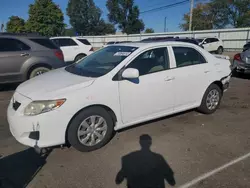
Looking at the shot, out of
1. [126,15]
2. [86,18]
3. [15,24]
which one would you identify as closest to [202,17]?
[126,15]

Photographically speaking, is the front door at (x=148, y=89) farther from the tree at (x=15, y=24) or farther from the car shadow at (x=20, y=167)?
the tree at (x=15, y=24)

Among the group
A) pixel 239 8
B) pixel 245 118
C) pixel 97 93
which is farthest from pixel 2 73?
pixel 239 8

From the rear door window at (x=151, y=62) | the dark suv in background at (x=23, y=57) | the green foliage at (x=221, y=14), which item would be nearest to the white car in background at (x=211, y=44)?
the dark suv in background at (x=23, y=57)

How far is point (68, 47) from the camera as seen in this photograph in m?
13.3

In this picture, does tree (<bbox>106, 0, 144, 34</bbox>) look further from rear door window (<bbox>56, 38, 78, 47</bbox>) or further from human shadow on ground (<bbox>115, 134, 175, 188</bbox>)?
human shadow on ground (<bbox>115, 134, 175, 188</bbox>)

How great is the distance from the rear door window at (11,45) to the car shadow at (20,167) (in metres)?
4.45

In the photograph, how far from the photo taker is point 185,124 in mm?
4754

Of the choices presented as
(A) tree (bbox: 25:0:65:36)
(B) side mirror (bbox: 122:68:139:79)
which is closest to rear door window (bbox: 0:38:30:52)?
(B) side mirror (bbox: 122:68:139:79)

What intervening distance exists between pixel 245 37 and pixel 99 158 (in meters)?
25.9

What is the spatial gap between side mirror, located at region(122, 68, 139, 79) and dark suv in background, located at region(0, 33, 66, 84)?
4.51 m

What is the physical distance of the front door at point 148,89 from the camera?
12.7 feet

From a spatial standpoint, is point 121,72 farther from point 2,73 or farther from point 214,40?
point 214,40

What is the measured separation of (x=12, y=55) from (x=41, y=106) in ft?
14.9

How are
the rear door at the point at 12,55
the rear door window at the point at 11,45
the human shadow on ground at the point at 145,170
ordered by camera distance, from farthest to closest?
the rear door window at the point at 11,45
the rear door at the point at 12,55
the human shadow on ground at the point at 145,170
